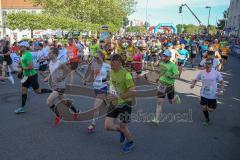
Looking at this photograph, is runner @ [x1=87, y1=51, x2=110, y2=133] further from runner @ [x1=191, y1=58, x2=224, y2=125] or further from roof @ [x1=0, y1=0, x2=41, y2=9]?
roof @ [x1=0, y1=0, x2=41, y2=9]

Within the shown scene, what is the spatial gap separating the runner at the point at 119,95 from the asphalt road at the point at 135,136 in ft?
1.94

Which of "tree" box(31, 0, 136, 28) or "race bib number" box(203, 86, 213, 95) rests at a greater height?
"tree" box(31, 0, 136, 28)

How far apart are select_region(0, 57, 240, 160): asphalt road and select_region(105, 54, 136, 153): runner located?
0.59m

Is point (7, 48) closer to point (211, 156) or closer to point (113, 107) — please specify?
point (113, 107)

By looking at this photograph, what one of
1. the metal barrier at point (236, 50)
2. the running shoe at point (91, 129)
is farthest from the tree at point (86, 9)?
the running shoe at point (91, 129)

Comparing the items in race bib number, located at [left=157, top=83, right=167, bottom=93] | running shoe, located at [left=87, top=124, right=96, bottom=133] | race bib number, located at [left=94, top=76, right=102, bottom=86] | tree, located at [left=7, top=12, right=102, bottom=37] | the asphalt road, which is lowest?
the asphalt road

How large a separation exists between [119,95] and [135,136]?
153 cm

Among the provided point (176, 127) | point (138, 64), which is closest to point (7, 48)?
point (138, 64)

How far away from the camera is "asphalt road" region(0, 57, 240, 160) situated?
16.9 feet

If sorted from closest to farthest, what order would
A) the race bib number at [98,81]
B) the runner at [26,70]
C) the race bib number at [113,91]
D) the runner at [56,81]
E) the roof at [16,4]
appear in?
1. the race bib number at [113,91]
2. the race bib number at [98,81]
3. the runner at [56,81]
4. the runner at [26,70]
5. the roof at [16,4]

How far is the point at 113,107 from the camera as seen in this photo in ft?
16.5

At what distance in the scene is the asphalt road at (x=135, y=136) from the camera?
514 centimetres

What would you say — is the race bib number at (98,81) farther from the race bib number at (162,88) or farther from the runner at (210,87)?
the runner at (210,87)

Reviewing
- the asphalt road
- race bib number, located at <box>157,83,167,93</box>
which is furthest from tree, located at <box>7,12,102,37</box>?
race bib number, located at <box>157,83,167,93</box>
